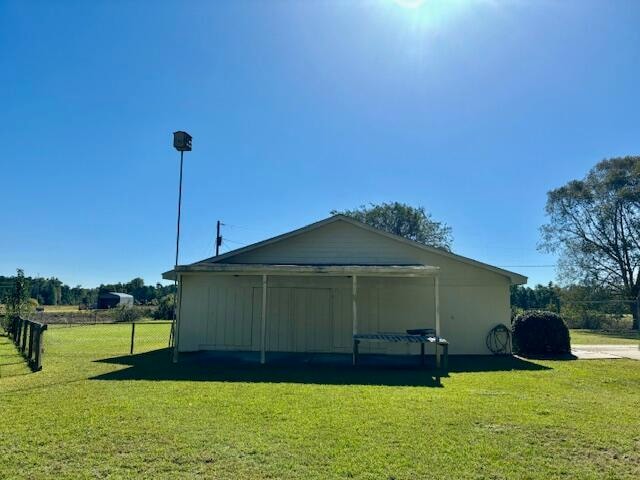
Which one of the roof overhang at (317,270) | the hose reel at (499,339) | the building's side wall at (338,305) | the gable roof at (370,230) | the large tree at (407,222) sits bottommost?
the hose reel at (499,339)

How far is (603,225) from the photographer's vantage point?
33688 millimetres

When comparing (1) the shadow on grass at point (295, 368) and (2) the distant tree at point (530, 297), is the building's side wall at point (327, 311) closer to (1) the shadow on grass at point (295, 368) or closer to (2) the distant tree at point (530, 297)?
(1) the shadow on grass at point (295, 368)

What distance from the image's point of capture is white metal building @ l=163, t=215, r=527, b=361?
41.3ft

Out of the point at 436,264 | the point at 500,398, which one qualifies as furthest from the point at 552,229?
the point at 500,398

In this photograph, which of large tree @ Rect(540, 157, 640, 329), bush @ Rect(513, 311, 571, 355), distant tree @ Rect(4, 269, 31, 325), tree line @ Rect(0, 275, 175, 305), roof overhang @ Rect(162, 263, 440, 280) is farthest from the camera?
tree line @ Rect(0, 275, 175, 305)

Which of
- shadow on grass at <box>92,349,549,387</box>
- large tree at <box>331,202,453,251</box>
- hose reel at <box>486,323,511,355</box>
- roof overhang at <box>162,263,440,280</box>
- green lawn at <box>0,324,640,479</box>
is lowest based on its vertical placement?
shadow on grass at <box>92,349,549,387</box>

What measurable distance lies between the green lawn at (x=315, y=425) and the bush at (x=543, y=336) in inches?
145

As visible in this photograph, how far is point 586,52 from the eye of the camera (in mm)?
10570

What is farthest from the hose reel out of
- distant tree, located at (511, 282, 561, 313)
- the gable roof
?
distant tree, located at (511, 282, 561, 313)

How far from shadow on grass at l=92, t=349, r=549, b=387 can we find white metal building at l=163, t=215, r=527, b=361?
2.53 ft

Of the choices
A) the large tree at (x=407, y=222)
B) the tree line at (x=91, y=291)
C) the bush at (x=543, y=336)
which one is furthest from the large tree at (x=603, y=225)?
the tree line at (x=91, y=291)

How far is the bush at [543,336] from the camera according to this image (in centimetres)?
1236

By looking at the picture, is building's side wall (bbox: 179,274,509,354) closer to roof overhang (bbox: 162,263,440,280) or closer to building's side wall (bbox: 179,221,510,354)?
building's side wall (bbox: 179,221,510,354)

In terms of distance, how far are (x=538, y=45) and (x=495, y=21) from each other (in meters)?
1.43
